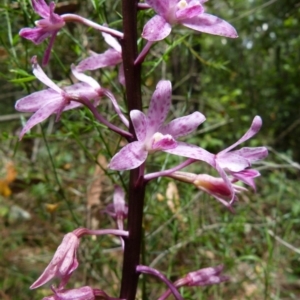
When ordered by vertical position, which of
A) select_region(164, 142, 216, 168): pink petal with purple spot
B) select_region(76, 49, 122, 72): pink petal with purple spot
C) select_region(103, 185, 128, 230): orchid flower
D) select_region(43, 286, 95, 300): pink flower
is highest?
select_region(76, 49, 122, 72): pink petal with purple spot

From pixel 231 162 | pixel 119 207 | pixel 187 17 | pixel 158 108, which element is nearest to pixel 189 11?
pixel 187 17

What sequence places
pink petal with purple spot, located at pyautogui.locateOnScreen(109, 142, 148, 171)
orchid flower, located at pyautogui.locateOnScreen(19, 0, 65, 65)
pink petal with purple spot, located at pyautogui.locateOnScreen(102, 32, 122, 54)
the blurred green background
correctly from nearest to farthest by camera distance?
1. pink petal with purple spot, located at pyautogui.locateOnScreen(109, 142, 148, 171)
2. orchid flower, located at pyautogui.locateOnScreen(19, 0, 65, 65)
3. pink petal with purple spot, located at pyautogui.locateOnScreen(102, 32, 122, 54)
4. the blurred green background

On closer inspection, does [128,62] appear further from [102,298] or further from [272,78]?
[272,78]

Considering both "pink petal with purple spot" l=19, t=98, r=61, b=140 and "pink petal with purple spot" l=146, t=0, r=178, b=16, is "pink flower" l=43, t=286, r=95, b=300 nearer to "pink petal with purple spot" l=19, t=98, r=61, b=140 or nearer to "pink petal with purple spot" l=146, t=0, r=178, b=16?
"pink petal with purple spot" l=19, t=98, r=61, b=140

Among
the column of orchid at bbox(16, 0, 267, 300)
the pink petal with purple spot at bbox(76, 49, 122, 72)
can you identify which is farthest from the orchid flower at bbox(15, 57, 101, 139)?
the pink petal with purple spot at bbox(76, 49, 122, 72)

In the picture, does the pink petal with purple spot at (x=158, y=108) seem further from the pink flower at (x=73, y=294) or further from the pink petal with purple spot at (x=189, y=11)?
the pink flower at (x=73, y=294)

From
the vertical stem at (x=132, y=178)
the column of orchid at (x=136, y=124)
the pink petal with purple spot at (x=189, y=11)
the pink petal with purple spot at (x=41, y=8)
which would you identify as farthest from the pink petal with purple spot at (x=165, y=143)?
the pink petal with purple spot at (x=41, y=8)
